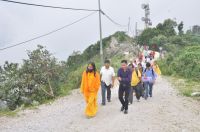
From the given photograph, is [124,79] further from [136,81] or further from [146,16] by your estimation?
[146,16]

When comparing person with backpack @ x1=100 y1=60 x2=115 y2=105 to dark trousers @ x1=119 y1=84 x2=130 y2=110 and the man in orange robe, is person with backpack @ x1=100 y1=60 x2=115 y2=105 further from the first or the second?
dark trousers @ x1=119 y1=84 x2=130 y2=110

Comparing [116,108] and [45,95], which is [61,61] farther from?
[116,108]

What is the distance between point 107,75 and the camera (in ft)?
50.6

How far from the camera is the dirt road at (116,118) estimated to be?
40.6 ft

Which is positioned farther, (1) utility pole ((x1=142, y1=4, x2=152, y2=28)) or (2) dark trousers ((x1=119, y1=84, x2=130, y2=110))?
(1) utility pole ((x1=142, y1=4, x2=152, y2=28))

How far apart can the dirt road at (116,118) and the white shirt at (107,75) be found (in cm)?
93

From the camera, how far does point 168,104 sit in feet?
53.0

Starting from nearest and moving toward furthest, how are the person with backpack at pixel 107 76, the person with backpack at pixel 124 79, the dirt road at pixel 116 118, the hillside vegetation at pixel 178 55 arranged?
the dirt road at pixel 116 118 < the person with backpack at pixel 124 79 < the person with backpack at pixel 107 76 < the hillside vegetation at pixel 178 55

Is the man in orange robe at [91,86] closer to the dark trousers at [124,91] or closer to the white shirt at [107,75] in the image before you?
the dark trousers at [124,91]

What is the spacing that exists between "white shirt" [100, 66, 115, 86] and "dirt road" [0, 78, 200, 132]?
93 cm

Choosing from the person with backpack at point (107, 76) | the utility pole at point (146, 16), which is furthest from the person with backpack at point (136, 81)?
the utility pole at point (146, 16)

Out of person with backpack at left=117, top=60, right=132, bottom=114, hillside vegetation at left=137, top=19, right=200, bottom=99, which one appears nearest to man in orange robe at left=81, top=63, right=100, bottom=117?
person with backpack at left=117, top=60, right=132, bottom=114

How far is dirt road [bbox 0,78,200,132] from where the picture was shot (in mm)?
12383

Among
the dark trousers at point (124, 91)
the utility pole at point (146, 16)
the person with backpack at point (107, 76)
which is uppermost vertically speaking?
the utility pole at point (146, 16)
